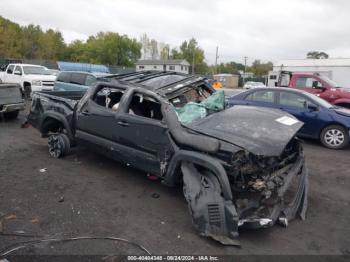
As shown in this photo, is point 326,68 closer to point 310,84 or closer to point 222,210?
point 310,84

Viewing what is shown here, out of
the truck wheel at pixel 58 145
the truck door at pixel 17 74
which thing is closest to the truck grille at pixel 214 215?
the truck wheel at pixel 58 145

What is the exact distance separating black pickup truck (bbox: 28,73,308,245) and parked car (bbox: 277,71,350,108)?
6.63m

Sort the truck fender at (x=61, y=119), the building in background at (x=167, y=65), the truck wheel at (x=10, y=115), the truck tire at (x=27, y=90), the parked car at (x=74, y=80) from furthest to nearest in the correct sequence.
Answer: the building in background at (x=167, y=65), the truck tire at (x=27, y=90), the parked car at (x=74, y=80), the truck wheel at (x=10, y=115), the truck fender at (x=61, y=119)

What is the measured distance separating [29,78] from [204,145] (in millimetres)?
13330

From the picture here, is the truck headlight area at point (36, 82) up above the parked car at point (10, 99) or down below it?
above

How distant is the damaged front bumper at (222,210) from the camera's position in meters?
3.30

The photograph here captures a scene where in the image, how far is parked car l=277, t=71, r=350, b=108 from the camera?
10.1 metres

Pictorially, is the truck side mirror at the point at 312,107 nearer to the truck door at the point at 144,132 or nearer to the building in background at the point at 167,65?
the truck door at the point at 144,132

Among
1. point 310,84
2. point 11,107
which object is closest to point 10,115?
point 11,107

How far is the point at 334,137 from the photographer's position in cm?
775

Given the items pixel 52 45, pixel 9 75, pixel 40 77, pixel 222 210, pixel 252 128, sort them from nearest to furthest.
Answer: pixel 222 210 → pixel 252 128 → pixel 40 77 → pixel 9 75 → pixel 52 45

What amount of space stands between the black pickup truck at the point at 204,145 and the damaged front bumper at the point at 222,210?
1 centimetres

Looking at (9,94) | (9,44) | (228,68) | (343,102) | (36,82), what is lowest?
(9,94)

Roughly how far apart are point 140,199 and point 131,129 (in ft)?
3.51
